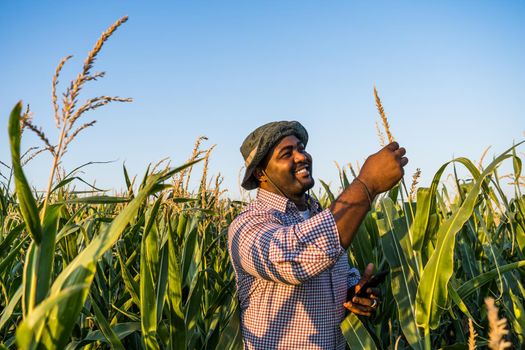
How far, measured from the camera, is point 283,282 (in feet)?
5.08

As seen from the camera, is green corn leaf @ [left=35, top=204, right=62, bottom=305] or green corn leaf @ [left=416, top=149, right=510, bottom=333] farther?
green corn leaf @ [left=416, top=149, right=510, bottom=333]

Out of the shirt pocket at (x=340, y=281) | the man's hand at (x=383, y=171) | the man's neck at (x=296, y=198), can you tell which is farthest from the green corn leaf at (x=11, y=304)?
the man's neck at (x=296, y=198)

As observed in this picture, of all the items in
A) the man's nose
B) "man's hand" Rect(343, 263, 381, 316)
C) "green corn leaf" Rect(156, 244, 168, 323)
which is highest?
the man's nose

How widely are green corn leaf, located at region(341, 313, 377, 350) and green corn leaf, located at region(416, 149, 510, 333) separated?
0.23 m

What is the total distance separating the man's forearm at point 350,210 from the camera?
1.44 meters

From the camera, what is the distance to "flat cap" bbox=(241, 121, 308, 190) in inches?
85.4

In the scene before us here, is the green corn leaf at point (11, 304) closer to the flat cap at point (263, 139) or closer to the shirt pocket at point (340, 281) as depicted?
the shirt pocket at point (340, 281)

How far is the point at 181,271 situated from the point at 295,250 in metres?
0.47

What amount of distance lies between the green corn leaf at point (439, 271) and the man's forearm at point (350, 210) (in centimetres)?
25

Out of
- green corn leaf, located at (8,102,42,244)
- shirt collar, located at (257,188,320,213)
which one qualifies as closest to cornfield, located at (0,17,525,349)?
green corn leaf, located at (8,102,42,244)

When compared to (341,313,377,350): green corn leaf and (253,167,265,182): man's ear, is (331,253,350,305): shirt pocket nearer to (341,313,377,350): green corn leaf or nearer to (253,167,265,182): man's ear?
(341,313,377,350): green corn leaf

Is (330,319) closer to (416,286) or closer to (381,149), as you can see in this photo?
(416,286)

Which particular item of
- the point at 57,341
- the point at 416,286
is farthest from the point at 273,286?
the point at 57,341

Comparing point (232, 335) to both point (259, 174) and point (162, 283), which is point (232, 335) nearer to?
point (162, 283)
